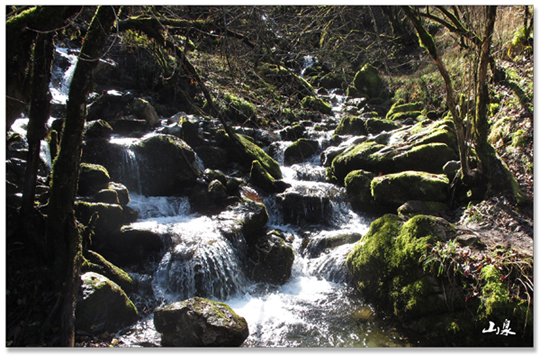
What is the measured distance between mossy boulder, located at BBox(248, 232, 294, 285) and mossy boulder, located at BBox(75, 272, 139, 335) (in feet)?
6.86

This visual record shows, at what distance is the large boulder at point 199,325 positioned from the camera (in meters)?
3.41

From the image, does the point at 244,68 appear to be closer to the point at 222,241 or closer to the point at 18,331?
the point at 222,241

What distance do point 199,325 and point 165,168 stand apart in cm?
538

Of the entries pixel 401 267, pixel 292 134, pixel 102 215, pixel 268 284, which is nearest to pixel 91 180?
pixel 102 215

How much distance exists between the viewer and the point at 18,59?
9.41 ft

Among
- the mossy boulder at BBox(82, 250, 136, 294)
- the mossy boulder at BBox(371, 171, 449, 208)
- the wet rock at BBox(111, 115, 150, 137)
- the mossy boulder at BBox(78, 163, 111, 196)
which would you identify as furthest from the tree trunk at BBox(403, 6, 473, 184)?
the wet rock at BBox(111, 115, 150, 137)

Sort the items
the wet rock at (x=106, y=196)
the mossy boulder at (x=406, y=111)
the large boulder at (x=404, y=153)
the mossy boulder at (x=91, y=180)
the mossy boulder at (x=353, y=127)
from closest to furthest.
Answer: the wet rock at (x=106, y=196) → the mossy boulder at (x=91, y=180) → the large boulder at (x=404, y=153) → the mossy boulder at (x=353, y=127) → the mossy boulder at (x=406, y=111)

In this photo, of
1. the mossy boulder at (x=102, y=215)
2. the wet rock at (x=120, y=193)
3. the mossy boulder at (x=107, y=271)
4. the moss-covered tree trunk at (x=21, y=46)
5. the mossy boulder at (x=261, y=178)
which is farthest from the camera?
the mossy boulder at (x=261, y=178)

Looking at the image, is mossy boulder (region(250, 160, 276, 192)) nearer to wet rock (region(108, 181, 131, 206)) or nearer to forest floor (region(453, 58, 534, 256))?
wet rock (region(108, 181, 131, 206))

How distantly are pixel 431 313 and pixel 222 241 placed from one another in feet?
11.3

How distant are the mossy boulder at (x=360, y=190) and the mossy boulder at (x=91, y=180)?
5.79 metres

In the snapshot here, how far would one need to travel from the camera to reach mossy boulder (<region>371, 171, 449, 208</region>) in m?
6.57
